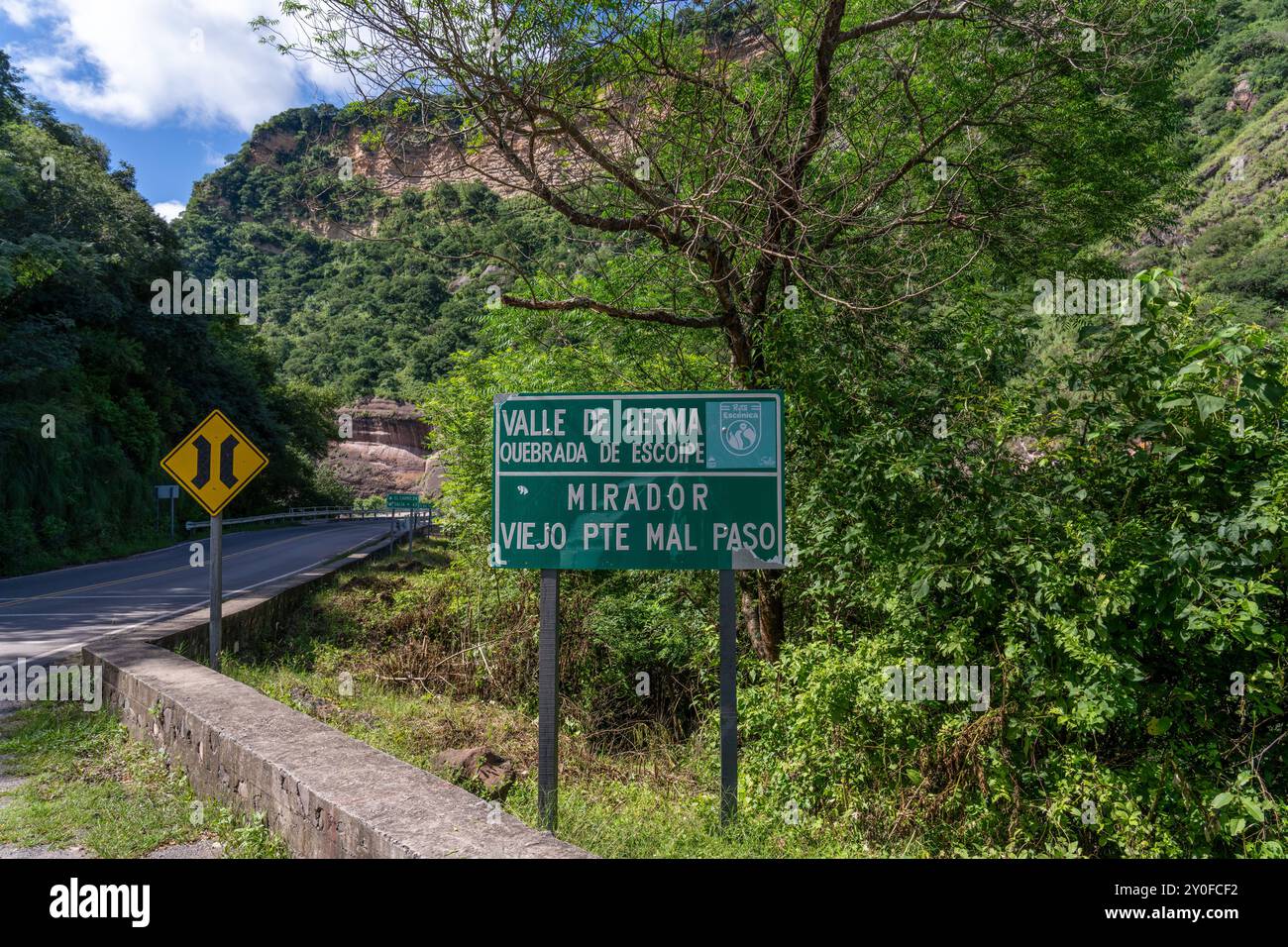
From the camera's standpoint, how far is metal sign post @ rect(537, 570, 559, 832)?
187 inches

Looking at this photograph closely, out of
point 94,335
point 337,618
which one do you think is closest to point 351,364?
point 94,335

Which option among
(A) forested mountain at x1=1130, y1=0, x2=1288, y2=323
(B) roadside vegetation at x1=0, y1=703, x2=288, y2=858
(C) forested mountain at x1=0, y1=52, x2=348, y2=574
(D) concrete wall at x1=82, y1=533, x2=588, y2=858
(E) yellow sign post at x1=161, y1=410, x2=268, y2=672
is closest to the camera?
(D) concrete wall at x1=82, y1=533, x2=588, y2=858

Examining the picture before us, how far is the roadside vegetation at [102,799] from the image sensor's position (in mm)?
4289

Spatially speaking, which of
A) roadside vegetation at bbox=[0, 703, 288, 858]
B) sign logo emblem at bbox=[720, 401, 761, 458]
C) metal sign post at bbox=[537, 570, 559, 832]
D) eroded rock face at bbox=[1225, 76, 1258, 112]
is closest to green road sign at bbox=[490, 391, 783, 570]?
sign logo emblem at bbox=[720, 401, 761, 458]

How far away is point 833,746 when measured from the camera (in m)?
5.27

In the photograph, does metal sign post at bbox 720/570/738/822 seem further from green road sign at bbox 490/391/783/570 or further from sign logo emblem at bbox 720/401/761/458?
sign logo emblem at bbox 720/401/761/458

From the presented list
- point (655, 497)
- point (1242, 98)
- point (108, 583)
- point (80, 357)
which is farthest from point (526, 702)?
point (1242, 98)

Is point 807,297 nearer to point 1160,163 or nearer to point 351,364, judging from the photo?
point 1160,163

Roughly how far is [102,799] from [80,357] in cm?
2981

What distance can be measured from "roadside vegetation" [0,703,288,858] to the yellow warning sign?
2.00 metres

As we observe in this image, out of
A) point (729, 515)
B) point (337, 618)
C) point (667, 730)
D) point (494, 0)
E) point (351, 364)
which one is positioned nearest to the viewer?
point (729, 515)

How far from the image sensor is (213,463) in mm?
7586

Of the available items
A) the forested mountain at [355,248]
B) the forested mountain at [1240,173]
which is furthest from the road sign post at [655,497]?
the forested mountain at [1240,173]

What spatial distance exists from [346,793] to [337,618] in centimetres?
929
